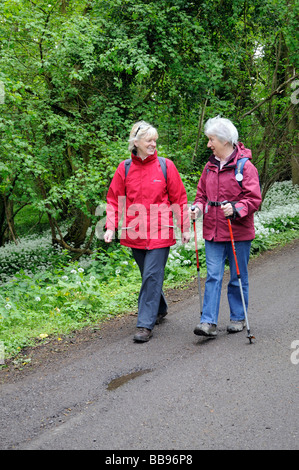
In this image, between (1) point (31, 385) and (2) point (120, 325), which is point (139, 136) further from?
(1) point (31, 385)

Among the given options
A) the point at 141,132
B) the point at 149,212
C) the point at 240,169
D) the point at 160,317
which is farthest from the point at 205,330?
the point at 141,132

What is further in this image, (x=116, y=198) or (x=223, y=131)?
(x=116, y=198)

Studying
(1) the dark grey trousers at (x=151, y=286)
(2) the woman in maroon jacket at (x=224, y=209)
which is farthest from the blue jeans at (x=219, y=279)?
(1) the dark grey trousers at (x=151, y=286)

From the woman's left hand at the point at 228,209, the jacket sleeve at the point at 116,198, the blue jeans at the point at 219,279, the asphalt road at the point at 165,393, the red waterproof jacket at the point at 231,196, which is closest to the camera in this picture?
the asphalt road at the point at 165,393

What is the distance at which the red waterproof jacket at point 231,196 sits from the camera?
5035mm

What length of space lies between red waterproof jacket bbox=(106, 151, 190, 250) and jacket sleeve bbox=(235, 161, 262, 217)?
781 mm

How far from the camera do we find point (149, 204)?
5.48 meters

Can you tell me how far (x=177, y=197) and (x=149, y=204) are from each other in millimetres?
340

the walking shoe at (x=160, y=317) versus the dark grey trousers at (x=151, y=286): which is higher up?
the dark grey trousers at (x=151, y=286)

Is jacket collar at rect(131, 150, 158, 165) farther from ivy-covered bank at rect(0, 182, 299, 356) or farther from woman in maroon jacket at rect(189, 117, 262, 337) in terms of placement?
ivy-covered bank at rect(0, 182, 299, 356)

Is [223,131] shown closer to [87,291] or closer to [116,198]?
[116,198]

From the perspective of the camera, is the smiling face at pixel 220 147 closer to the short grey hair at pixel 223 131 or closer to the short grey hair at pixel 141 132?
the short grey hair at pixel 223 131

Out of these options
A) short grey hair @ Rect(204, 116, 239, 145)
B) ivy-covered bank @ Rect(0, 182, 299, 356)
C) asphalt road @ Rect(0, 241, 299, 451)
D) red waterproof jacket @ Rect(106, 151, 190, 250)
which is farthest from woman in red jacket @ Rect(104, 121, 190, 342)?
ivy-covered bank @ Rect(0, 182, 299, 356)

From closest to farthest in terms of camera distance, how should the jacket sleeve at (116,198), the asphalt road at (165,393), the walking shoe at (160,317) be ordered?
the asphalt road at (165,393) < the jacket sleeve at (116,198) < the walking shoe at (160,317)
